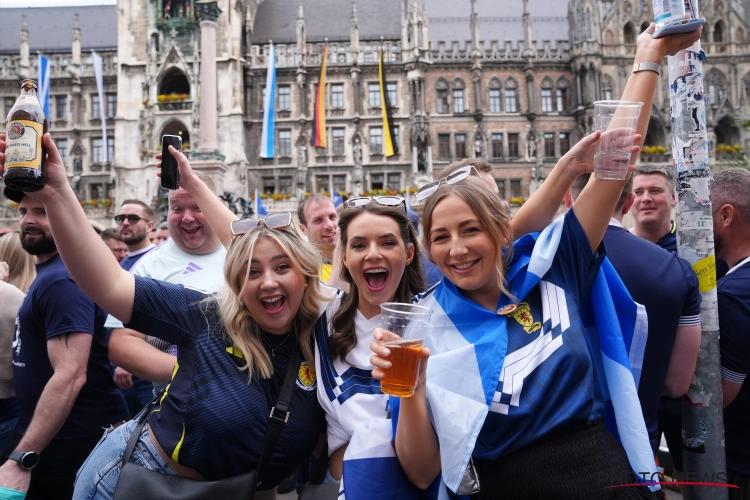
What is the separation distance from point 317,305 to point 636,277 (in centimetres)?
162

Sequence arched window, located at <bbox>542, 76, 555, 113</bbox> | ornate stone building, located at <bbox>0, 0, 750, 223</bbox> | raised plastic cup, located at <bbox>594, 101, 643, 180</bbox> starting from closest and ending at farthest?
raised plastic cup, located at <bbox>594, 101, 643, 180</bbox>
ornate stone building, located at <bbox>0, 0, 750, 223</bbox>
arched window, located at <bbox>542, 76, 555, 113</bbox>

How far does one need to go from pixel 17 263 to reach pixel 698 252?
190 inches

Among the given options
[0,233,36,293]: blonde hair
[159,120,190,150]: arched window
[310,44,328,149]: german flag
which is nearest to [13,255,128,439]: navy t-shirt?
[0,233,36,293]: blonde hair

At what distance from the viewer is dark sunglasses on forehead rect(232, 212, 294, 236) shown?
2.66m

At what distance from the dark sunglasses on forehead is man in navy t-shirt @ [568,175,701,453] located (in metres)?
1.74

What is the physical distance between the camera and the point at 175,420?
236 cm

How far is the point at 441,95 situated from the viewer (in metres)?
33.9

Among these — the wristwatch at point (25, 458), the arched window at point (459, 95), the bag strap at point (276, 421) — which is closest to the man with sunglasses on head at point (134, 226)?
the wristwatch at point (25, 458)

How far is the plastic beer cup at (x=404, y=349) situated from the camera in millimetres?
1879

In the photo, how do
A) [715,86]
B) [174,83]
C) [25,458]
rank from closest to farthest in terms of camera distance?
1. [25,458]
2. [715,86]
3. [174,83]

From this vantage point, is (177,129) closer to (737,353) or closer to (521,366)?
A: (737,353)

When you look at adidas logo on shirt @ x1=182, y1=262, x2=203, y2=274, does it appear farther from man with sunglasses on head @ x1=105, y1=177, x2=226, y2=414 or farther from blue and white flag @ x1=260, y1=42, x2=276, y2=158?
blue and white flag @ x1=260, y1=42, x2=276, y2=158

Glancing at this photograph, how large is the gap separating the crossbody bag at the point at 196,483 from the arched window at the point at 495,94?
3390cm

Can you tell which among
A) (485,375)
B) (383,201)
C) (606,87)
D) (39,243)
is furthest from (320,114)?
(485,375)
